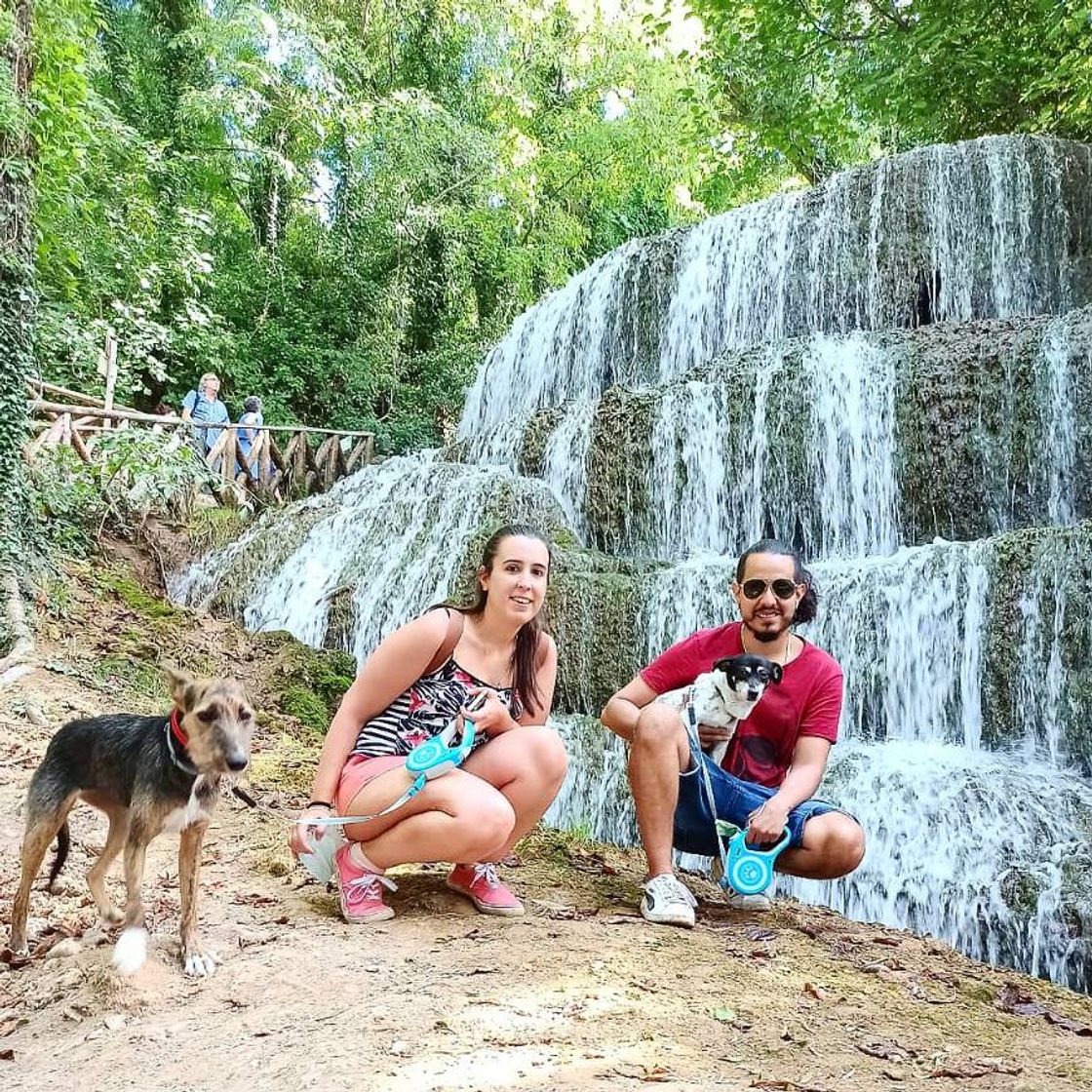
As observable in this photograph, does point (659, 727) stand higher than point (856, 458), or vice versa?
point (856, 458)

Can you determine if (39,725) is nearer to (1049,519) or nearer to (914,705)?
(914,705)

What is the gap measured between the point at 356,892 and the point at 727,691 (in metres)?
1.46

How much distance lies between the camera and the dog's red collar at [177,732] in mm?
2734

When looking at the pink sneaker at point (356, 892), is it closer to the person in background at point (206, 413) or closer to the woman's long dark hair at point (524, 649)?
the woman's long dark hair at point (524, 649)

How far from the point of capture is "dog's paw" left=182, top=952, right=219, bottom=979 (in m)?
2.92

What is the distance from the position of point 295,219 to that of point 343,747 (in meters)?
19.2

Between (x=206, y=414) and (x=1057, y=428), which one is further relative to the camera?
(x=206, y=414)

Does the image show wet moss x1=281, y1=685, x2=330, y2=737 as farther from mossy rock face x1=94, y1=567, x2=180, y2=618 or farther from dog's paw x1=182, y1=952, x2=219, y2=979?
dog's paw x1=182, y1=952, x2=219, y2=979

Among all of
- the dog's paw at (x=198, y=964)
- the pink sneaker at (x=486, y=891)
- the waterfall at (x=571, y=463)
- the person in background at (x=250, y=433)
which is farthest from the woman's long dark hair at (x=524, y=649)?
the person in background at (x=250, y=433)

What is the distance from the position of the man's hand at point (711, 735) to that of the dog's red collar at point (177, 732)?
71.5 inches

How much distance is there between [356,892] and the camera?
3314 millimetres

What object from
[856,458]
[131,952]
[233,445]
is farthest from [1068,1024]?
[233,445]

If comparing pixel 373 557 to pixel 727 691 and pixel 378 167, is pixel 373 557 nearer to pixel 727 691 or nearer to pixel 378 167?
pixel 727 691

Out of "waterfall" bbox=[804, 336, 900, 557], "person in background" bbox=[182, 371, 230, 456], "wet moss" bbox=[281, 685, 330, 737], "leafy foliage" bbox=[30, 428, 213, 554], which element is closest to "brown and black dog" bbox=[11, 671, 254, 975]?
"wet moss" bbox=[281, 685, 330, 737]
